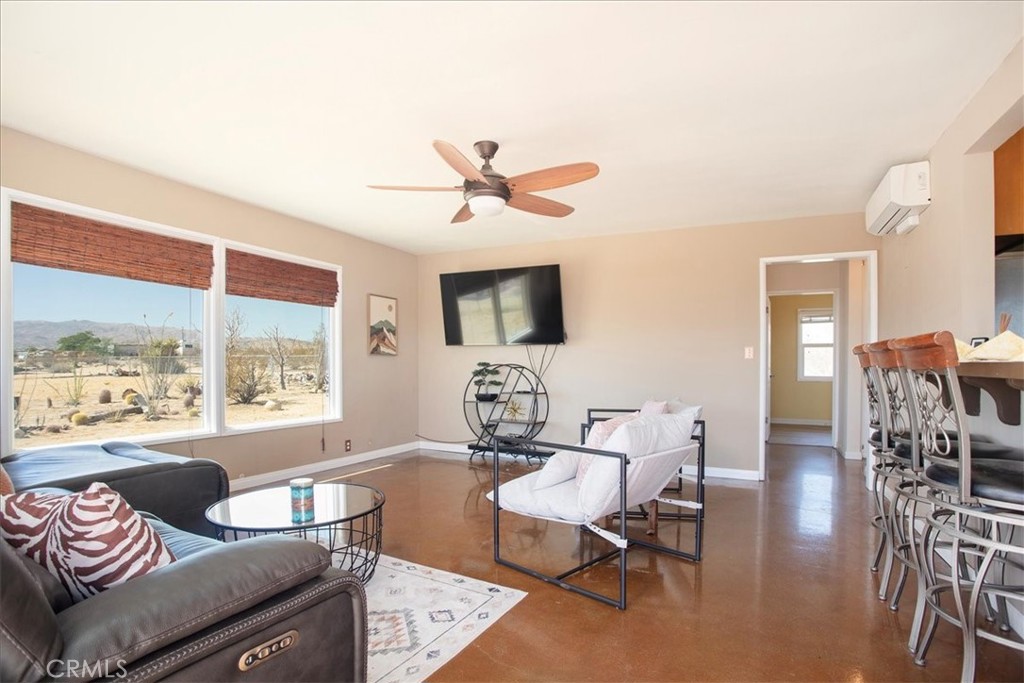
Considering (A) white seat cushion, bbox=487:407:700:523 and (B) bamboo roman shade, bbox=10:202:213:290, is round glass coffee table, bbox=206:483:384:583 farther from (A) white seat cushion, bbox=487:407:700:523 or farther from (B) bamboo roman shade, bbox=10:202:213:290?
(B) bamboo roman shade, bbox=10:202:213:290

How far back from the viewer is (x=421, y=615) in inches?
89.7

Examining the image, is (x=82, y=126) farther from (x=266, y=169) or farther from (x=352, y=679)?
(x=352, y=679)

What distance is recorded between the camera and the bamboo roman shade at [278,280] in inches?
177

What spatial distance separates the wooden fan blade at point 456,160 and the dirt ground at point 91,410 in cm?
300

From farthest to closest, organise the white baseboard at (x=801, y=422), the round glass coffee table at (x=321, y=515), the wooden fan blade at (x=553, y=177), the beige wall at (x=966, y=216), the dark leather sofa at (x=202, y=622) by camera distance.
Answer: the white baseboard at (x=801, y=422) < the wooden fan blade at (x=553, y=177) < the beige wall at (x=966, y=216) < the round glass coffee table at (x=321, y=515) < the dark leather sofa at (x=202, y=622)

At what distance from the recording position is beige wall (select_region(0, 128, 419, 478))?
10.9 ft

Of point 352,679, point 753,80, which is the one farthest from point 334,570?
point 753,80

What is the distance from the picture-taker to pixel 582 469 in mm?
2738

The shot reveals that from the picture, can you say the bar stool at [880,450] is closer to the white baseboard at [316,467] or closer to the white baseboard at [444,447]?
the white baseboard at [444,447]

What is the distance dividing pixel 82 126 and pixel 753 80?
3784 mm

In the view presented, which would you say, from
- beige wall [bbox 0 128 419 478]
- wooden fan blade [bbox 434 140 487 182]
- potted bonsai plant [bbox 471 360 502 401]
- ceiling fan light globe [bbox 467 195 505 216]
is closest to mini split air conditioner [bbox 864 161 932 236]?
ceiling fan light globe [bbox 467 195 505 216]

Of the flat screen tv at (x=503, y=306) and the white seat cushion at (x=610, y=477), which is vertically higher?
the flat screen tv at (x=503, y=306)

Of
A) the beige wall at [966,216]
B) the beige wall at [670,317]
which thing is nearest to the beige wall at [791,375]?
the beige wall at [670,317]

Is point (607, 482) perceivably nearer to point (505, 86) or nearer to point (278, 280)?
point (505, 86)
